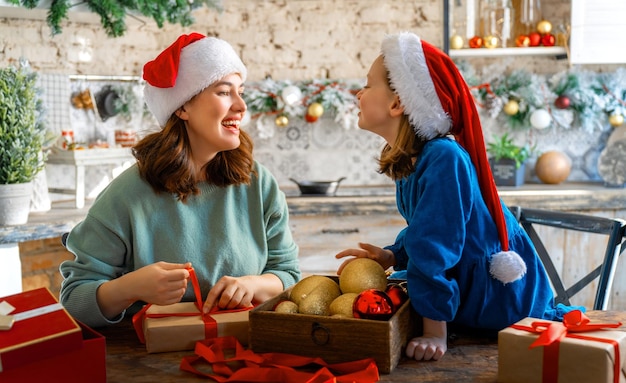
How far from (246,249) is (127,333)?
394mm

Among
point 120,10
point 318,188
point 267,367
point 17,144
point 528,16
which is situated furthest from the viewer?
point 528,16

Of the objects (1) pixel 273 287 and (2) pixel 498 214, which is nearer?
(2) pixel 498 214

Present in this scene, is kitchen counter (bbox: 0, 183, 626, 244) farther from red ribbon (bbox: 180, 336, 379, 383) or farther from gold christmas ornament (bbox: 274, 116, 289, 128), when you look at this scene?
red ribbon (bbox: 180, 336, 379, 383)

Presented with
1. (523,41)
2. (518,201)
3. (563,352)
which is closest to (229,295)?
(563,352)

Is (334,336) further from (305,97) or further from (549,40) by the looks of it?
(549,40)

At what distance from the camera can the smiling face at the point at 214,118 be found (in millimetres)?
1756

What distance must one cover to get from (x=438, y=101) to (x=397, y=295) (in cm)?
44

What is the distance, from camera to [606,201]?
3.75 m

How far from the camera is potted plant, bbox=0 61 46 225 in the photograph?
2977 mm

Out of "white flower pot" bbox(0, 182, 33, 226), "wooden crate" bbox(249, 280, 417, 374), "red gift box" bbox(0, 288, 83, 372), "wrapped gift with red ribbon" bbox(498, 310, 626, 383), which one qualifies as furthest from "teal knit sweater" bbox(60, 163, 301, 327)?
"white flower pot" bbox(0, 182, 33, 226)

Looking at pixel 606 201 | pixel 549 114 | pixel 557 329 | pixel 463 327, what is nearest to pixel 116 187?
pixel 463 327

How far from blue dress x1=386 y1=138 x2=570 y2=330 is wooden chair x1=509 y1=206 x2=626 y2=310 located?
1.99 feet

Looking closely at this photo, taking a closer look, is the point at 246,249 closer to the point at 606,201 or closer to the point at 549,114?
the point at 606,201

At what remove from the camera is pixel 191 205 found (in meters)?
1.75
